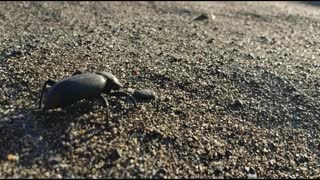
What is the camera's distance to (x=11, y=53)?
5254 millimetres

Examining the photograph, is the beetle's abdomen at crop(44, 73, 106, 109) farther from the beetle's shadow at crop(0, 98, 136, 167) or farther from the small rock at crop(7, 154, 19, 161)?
the small rock at crop(7, 154, 19, 161)

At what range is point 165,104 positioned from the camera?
14.2ft

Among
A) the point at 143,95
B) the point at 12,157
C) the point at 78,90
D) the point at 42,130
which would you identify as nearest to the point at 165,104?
the point at 143,95

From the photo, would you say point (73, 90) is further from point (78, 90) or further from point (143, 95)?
point (143, 95)

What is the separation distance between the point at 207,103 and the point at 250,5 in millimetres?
6217

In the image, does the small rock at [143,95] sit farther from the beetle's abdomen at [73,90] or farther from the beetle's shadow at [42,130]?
the beetle's abdomen at [73,90]

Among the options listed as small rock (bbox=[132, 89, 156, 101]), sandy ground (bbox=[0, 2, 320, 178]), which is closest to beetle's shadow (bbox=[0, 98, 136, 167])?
sandy ground (bbox=[0, 2, 320, 178])

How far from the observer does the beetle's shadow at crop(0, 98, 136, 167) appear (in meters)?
3.54

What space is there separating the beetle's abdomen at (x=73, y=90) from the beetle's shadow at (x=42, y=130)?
0.46 feet

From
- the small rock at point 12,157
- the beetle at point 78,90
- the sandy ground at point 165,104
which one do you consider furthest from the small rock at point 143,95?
the small rock at point 12,157

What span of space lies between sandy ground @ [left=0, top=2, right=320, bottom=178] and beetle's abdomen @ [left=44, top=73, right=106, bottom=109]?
168 millimetres

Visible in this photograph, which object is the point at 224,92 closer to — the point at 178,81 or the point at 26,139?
the point at 178,81

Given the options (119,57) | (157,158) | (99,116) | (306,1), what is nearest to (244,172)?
(157,158)

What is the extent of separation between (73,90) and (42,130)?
38cm
